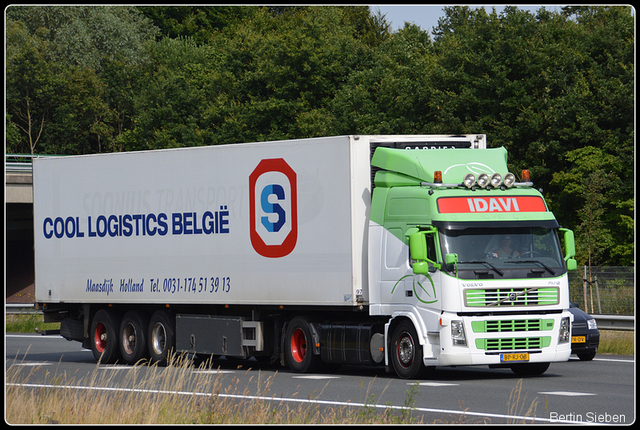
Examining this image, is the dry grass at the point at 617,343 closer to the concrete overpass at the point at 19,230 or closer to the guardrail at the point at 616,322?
the guardrail at the point at 616,322

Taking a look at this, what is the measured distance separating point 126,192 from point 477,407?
945 cm

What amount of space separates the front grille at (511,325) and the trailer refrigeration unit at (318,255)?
0.07 feet

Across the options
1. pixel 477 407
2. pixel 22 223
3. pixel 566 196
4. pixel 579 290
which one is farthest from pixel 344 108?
pixel 477 407

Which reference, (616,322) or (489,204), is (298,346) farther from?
(616,322)

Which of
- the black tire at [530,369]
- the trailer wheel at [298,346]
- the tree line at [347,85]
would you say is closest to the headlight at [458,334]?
the black tire at [530,369]

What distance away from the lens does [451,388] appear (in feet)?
47.2

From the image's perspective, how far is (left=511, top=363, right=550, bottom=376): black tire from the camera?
16141 mm

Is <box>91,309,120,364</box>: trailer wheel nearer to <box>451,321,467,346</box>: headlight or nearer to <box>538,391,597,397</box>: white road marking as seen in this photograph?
<box>451,321,467,346</box>: headlight

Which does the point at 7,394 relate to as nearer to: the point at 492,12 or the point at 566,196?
the point at 566,196

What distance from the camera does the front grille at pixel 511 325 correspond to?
14.8 meters

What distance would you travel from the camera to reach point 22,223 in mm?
48625

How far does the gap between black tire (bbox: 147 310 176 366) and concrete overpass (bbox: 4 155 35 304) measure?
78.4 ft

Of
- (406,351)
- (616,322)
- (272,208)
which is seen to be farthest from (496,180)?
(616,322)

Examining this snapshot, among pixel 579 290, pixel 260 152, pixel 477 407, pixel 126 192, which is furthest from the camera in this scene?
pixel 579 290
